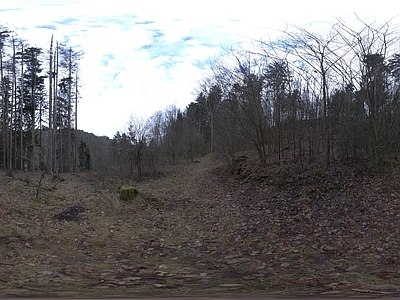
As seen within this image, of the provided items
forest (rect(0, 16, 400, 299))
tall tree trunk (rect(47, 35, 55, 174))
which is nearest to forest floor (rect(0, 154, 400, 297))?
forest (rect(0, 16, 400, 299))

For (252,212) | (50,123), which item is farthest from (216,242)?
(50,123)

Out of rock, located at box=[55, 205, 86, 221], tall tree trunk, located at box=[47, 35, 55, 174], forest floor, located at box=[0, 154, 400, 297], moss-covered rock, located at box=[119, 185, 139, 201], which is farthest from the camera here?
tall tree trunk, located at box=[47, 35, 55, 174]

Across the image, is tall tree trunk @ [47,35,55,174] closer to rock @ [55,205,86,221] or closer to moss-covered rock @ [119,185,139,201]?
moss-covered rock @ [119,185,139,201]

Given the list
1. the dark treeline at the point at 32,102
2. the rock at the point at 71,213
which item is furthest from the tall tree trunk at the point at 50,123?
the rock at the point at 71,213

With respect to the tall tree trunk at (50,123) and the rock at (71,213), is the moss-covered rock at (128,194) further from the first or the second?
the tall tree trunk at (50,123)

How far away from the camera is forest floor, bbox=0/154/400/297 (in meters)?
5.51

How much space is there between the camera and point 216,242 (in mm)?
8914

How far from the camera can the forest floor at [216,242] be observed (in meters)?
5.51

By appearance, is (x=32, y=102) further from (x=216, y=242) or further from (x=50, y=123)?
(x=216, y=242)

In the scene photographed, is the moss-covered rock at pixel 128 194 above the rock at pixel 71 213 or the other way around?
above

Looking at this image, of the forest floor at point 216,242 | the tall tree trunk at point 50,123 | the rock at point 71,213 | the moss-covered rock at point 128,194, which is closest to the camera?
the forest floor at point 216,242

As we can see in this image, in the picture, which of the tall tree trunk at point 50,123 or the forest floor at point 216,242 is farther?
the tall tree trunk at point 50,123

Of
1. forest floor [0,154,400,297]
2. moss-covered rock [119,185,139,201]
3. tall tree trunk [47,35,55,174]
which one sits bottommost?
forest floor [0,154,400,297]

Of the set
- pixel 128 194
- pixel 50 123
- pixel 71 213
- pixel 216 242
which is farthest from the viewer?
pixel 50 123
